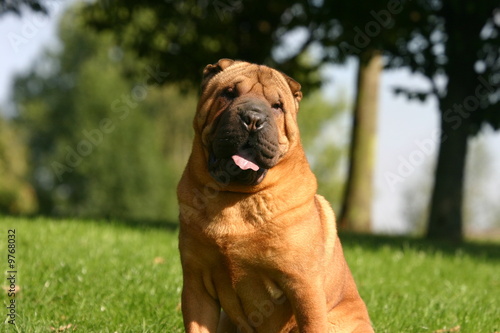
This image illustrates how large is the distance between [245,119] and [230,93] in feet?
0.95

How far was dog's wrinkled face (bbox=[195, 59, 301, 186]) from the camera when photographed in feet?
11.6

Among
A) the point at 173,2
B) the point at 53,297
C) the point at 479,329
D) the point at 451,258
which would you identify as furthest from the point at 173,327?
the point at 173,2

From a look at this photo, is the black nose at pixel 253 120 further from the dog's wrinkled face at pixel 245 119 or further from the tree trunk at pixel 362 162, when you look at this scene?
the tree trunk at pixel 362 162

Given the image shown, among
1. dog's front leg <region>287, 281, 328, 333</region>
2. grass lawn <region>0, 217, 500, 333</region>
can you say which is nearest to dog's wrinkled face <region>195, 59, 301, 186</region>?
dog's front leg <region>287, 281, 328, 333</region>

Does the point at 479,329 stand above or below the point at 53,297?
above

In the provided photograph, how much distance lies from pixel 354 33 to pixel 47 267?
964 cm

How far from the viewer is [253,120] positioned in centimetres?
353

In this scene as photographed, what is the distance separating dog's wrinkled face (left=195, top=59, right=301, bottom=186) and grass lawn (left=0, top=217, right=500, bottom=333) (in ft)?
6.18

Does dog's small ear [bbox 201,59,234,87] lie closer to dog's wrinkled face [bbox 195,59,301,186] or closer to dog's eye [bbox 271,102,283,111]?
dog's wrinkled face [bbox 195,59,301,186]

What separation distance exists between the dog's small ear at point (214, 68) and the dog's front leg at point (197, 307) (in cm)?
119

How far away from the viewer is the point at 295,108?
12.9 ft

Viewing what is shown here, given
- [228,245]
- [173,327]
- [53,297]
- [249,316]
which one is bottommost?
[53,297]

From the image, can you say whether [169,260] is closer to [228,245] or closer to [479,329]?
[479,329]

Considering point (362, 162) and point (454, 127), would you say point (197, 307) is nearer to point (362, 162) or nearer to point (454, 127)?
point (454, 127)
